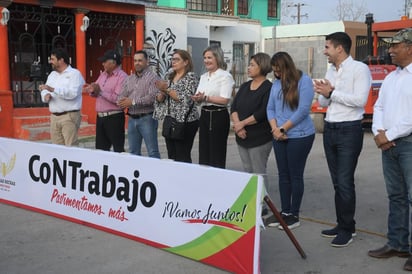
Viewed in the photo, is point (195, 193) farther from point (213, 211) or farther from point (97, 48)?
point (97, 48)

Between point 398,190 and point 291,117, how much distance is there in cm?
125

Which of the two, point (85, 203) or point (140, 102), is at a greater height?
point (140, 102)

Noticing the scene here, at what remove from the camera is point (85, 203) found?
5.14 metres

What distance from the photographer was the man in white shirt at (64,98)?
6.46 m

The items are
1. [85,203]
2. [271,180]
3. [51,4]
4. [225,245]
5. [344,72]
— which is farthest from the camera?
[51,4]

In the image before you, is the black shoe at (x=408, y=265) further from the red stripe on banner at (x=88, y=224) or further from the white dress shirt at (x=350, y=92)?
the red stripe on banner at (x=88, y=224)

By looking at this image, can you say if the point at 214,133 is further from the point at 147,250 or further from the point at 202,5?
the point at 202,5

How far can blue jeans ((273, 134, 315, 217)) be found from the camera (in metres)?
4.93

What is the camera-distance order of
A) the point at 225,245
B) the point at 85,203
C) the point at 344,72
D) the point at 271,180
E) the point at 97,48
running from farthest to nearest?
1. the point at 97,48
2. the point at 271,180
3. the point at 85,203
4. the point at 344,72
5. the point at 225,245

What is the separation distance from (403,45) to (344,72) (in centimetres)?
64

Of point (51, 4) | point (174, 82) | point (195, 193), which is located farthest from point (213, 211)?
point (51, 4)

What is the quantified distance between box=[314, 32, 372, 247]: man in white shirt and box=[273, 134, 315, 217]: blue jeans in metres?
0.37

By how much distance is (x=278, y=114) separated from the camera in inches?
198

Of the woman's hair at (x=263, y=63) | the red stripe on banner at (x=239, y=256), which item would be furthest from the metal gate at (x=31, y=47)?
the red stripe on banner at (x=239, y=256)
